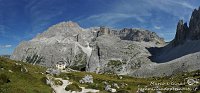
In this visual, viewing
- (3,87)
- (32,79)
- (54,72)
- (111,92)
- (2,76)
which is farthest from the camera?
(54,72)

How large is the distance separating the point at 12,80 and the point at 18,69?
13.8m

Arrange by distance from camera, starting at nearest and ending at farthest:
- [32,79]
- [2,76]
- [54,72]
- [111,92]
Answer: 1. [2,76]
2. [32,79]
3. [111,92]
4. [54,72]

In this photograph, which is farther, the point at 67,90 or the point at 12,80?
the point at 67,90

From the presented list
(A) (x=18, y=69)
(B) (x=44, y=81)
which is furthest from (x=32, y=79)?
(A) (x=18, y=69)

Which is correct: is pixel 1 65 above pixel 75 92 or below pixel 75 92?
above

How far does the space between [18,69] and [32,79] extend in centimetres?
837

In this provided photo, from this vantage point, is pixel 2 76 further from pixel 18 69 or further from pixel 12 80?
pixel 18 69

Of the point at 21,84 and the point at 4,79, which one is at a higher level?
the point at 4,79

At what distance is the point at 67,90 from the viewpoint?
227 feet

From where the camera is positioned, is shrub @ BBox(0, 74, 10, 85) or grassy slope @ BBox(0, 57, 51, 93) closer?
grassy slope @ BBox(0, 57, 51, 93)

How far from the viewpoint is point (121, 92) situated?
74.5 metres

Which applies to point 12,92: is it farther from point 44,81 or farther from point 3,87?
point 44,81

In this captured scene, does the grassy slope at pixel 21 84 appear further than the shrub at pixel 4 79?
No

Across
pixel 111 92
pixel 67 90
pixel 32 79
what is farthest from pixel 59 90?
pixel 111 92
